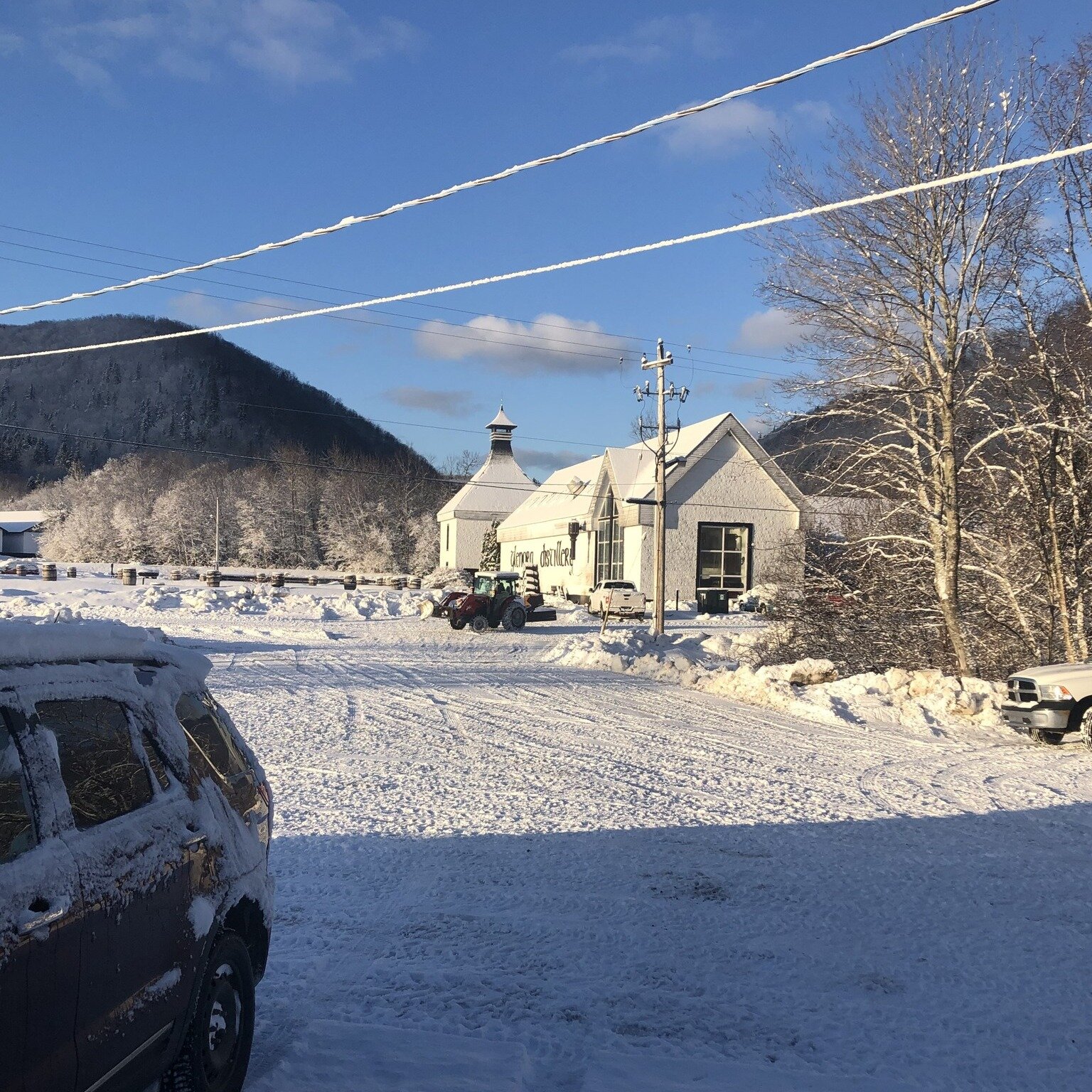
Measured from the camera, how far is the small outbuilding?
116 m

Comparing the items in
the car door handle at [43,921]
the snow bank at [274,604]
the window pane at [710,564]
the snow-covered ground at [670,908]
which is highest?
the window pane at [710,564]

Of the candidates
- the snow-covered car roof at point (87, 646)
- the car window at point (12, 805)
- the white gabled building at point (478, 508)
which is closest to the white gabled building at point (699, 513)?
the white gabled building at point (478, 508)

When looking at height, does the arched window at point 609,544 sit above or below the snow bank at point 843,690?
above

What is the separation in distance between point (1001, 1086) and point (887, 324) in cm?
1575

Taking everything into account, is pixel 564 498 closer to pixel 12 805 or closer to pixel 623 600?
pixel 623 600

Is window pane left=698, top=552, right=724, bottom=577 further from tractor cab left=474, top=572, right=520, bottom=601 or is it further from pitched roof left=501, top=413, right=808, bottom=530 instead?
tractor cab left=474, top=572, right=520, bottom=601

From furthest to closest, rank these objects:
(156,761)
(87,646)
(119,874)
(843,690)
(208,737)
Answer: (843,690) < (208,737) < (156,761) < (87,646) < (119,874)

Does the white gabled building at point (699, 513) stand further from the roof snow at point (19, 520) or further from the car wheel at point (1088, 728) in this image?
the roof snow at point (19, 520)

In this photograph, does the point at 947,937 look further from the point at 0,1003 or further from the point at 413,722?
the point at 413,722

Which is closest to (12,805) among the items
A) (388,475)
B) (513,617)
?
(513,617)

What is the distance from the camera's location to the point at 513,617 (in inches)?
1342

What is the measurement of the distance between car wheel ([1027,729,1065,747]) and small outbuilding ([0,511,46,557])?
390ft

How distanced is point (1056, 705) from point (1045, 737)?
2.14 feet

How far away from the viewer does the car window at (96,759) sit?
3172mm
